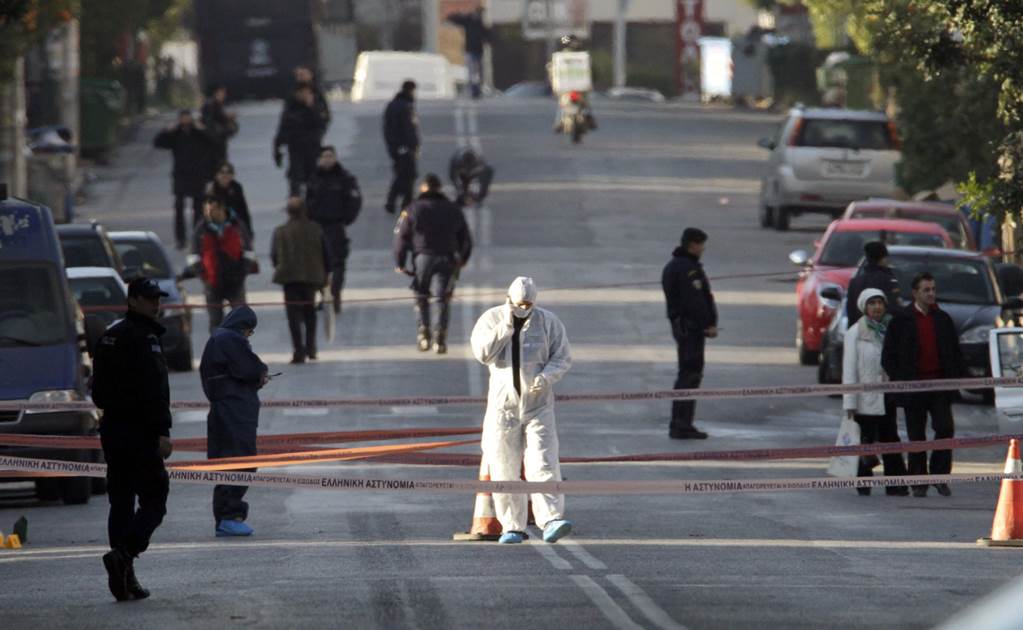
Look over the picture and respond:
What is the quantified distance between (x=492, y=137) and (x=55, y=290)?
104 feet

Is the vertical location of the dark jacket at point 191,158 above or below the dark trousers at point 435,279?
above

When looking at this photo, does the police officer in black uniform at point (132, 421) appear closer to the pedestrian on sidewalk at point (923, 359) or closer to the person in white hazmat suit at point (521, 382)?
the person in white hazmat suit at point (521, 382)

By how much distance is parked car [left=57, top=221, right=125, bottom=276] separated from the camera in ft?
81.4

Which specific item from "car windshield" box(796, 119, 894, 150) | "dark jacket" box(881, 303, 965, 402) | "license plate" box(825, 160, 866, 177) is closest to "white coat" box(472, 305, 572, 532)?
"dark jacket" box(881, 303, 965, 402)

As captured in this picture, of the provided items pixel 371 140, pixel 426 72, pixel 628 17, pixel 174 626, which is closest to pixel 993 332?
pixel 174 626

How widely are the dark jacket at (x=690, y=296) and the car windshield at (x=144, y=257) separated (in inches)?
302

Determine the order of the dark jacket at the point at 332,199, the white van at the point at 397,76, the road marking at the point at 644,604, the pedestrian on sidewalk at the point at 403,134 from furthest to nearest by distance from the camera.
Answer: the white van at the point at 397,76, the pedestrian on sidewalk at the point at 403,134, the dark jacket at the point at 332,199, the road marking at the point at 644,604

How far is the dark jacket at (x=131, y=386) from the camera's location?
12.1 metres

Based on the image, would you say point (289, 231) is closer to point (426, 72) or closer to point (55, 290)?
point (55, 290)

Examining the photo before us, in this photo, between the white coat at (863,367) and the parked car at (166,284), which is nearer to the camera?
the white coat at (863,367)

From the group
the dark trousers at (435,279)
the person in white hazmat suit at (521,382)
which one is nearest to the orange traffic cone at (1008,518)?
the person in white hazmat suit at (521,382)

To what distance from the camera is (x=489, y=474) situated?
48.0 feet

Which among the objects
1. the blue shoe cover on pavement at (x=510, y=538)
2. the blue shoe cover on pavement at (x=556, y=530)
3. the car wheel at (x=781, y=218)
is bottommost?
the car wheel at (x=781, y=218)

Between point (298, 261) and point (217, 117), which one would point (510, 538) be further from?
point (217, 117)
